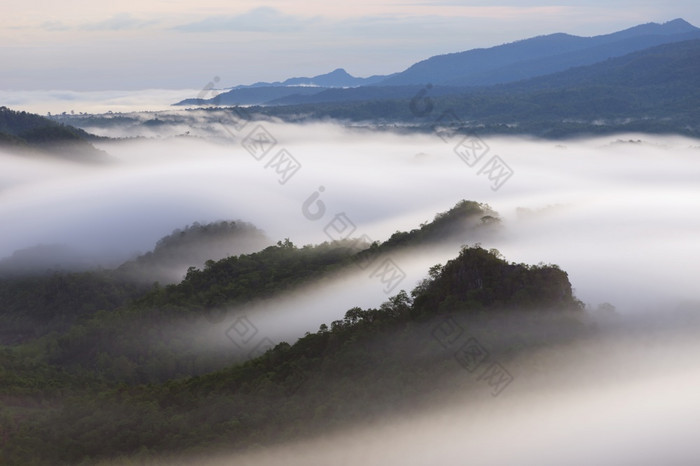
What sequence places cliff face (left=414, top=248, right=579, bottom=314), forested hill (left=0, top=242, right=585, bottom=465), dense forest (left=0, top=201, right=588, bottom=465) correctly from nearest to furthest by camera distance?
forested hill (left=0, top=242, right=585, bottom=465), dense forest (left=0, top=201, right=588, bottom=465), cliff face (left=414, top=248, right=579, bottom=314)

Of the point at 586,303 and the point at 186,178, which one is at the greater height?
the point at 186,178

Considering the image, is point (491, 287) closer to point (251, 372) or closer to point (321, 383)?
point (321, 383)

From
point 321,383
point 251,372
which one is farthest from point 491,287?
point 251,372

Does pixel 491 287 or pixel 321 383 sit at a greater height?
pixel 321 383

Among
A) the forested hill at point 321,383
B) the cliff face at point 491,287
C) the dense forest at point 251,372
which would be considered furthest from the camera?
the cliff face at point 491,287

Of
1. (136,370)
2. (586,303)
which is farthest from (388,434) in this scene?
(136,370)

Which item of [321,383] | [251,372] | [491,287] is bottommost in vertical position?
[491,287]

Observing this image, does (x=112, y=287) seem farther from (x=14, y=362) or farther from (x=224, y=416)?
(x=224, y=416)

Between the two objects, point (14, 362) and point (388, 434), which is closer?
point (388, 434)
